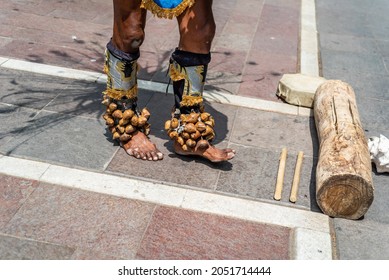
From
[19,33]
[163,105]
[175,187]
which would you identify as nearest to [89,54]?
[19,33]

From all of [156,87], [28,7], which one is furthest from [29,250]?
[28,7]

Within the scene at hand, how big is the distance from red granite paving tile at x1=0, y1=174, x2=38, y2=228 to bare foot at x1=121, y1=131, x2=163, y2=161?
2.52ft

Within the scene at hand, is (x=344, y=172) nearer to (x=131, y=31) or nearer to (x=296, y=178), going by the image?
(x=296, y=178)

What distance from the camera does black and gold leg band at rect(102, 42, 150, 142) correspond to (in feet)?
12.9

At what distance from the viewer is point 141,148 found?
4059 millimetres

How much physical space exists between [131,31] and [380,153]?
2108 millimetres

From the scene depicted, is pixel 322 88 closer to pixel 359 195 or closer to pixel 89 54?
pixel 359 195

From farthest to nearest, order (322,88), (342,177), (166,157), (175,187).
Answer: (322,88) < (166,157) < (175,187) < (342,177)

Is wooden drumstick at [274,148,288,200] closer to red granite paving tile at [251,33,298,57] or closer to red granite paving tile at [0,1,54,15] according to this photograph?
red granite paving tile at [251,33,298,57]

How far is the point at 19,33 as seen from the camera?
20.7ft

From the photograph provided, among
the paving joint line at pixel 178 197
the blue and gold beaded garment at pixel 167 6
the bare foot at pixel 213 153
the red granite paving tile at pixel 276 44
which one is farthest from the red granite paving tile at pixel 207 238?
the red granite paving tile at pixel 276 44

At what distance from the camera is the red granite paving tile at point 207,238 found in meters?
3.14

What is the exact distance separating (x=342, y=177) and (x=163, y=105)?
2.04 metres

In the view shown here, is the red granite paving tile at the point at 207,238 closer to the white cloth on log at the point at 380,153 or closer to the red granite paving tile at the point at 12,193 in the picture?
the red granite paving tile at the point at 12,193
